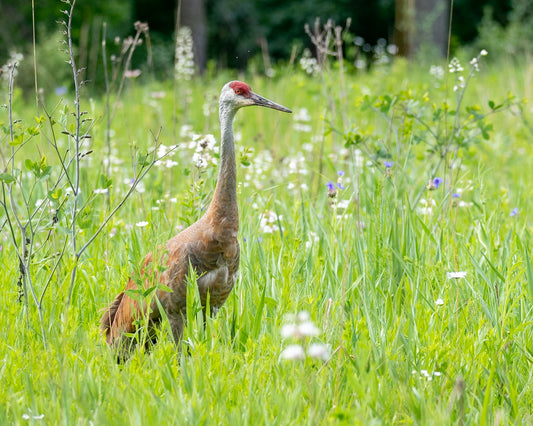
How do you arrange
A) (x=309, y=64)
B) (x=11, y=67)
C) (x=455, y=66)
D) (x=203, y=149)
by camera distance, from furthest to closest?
(x=309, y=64)
(x=455, y=66)
(x=203, y=149)
(x=11, y=67)

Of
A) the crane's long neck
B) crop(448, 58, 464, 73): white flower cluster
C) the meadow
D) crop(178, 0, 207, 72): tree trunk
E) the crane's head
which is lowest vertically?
the meadow

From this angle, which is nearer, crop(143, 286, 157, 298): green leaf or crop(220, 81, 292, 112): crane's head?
crop(143, 286, 157, 298): green leaf

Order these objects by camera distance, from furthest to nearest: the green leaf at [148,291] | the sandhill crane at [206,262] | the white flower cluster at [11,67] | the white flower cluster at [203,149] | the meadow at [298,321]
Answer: the white flower cluster at [203,149]
the sandhill crane at [206,262]
the white flower cluster at [11,67]
the green leaf at [148,291]
the meadow at [298,321]

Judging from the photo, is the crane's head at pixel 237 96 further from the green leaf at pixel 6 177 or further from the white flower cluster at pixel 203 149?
the green leaf at pixel 6 177

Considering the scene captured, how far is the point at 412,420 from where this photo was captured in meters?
2.16

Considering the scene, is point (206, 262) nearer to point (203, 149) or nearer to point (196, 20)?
point (203, 149)

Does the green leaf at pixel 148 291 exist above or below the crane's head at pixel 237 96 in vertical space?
below

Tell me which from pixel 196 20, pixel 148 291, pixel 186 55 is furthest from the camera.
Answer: pixel 196 20

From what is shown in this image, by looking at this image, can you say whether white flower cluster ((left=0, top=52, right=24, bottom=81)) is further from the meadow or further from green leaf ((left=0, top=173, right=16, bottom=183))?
green leaf ((left=0, top=173, right=16, bottom=183))

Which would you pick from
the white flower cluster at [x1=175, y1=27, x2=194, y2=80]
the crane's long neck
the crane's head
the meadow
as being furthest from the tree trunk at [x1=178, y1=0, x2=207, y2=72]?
the crane's long neck

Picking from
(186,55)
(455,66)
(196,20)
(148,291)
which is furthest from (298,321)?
(196,20)

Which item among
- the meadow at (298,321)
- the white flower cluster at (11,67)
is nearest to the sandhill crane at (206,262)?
the meadow at (298,321)

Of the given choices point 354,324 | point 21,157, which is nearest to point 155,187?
point 354,324

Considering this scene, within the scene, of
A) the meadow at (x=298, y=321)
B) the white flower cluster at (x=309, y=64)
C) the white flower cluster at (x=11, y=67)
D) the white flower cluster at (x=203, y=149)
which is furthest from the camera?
A: the white flower cluster at (x=309, y=64)
